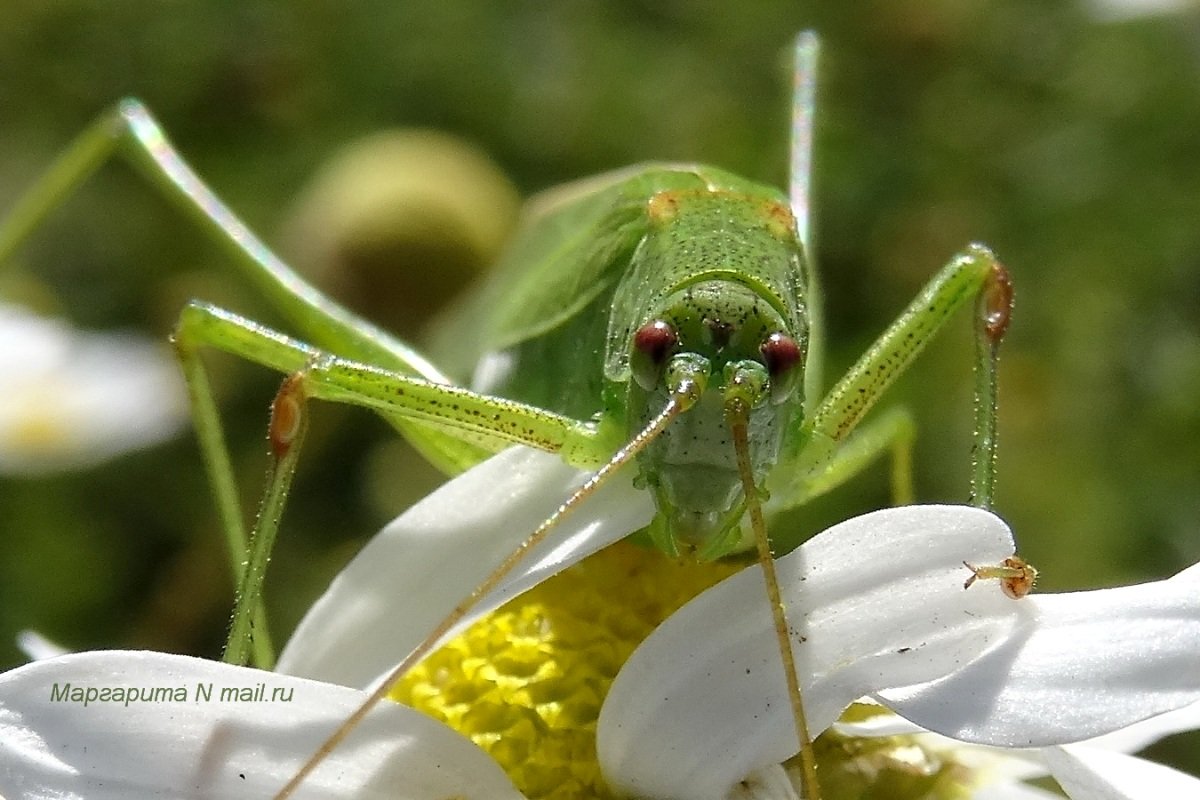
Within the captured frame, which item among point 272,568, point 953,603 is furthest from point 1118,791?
point 272,568

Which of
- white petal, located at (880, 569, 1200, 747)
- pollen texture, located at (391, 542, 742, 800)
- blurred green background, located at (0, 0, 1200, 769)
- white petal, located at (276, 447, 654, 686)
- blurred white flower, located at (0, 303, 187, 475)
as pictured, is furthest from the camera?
blurred green background, located at (0, 0, 1200, 769)

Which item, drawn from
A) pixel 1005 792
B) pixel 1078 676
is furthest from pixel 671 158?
pixel 1078 676

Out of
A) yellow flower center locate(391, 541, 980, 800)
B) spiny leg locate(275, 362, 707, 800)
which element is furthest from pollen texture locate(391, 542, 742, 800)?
spiny leg locate(275, 362, 707, 800)

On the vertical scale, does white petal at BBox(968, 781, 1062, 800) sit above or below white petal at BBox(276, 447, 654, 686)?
below

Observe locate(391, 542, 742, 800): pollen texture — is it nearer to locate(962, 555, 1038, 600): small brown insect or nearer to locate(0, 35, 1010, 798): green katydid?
locate(0, 35, 1010, 798): green katydid

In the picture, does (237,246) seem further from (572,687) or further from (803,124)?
(572,687)
